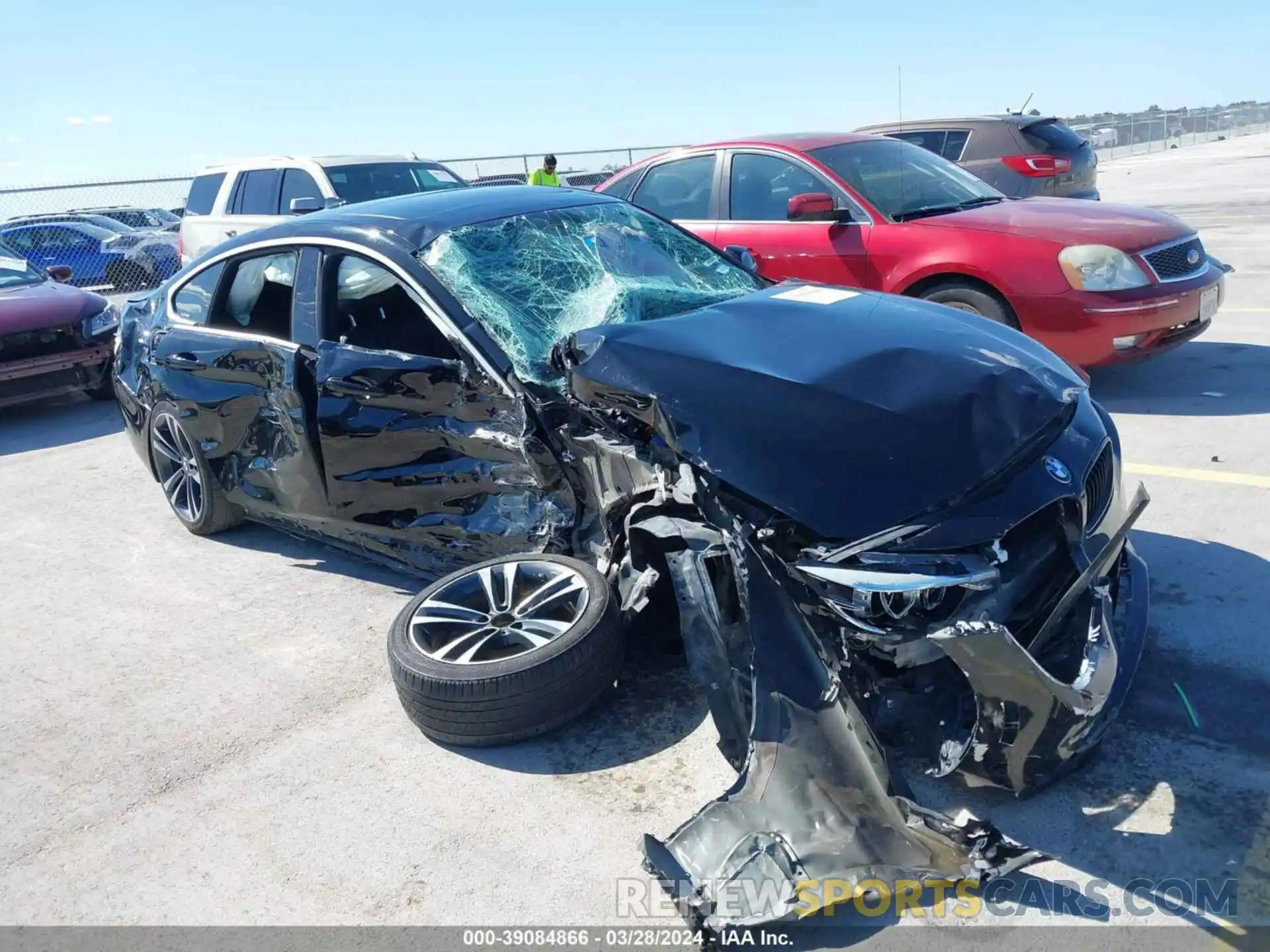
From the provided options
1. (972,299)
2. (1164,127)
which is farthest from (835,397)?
(1164,127)

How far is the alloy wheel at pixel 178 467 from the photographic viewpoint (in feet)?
Result: 16.9

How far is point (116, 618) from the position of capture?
461 cm

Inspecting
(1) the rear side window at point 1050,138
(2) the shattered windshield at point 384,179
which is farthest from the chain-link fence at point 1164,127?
(2) the shattered windshield at point 384,179

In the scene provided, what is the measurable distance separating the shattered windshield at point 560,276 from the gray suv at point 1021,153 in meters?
6.68

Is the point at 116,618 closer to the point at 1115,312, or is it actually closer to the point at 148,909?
the point at 148,909

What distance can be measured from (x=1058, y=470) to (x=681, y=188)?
5.34m

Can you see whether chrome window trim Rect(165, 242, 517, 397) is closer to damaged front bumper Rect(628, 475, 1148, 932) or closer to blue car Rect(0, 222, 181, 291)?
damaged front bumper Rect(628, 475, 1148, 932)

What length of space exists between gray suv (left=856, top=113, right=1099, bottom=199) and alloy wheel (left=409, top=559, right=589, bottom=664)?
329 inches

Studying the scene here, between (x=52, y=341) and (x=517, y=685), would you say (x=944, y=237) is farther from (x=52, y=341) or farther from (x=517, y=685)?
(x=52, y=341)

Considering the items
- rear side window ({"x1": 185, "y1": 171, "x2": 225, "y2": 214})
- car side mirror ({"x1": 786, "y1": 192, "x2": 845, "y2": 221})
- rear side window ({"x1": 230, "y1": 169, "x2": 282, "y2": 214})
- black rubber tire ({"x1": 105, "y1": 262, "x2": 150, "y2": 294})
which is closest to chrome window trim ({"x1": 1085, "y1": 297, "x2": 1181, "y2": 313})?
car side mirror ({"x1": 786, "y1": 192, "x2": 845, "y2": 221})

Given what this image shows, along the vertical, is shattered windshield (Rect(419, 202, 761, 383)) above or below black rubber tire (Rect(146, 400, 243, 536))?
above

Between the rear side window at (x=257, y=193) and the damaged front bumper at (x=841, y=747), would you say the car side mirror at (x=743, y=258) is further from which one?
the rear side window at (x=257, y=193)

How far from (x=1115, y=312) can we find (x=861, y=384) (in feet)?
11.9

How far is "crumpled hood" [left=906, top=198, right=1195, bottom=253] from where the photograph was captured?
19.9ft
